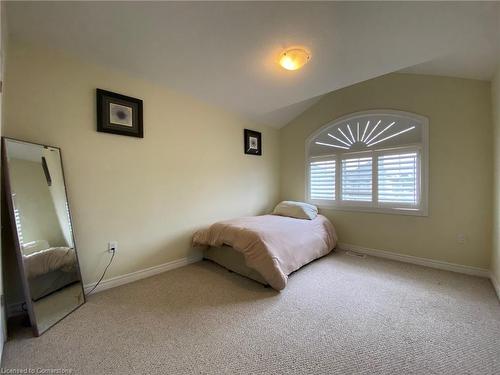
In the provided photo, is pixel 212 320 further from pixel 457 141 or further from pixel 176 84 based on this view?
pixel 457 141

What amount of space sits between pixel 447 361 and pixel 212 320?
160 centimetres

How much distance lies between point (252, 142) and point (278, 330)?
2961 mm

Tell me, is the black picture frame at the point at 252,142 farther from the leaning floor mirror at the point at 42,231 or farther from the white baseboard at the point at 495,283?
the white baseboard at the point at 495,283

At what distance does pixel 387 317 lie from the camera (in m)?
1.78

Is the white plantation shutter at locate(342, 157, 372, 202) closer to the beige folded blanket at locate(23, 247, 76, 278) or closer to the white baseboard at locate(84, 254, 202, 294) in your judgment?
the white baseboard at locate(84, 254, 202, 294)

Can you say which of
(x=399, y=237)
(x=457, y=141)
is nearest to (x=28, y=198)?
(x=399, y=237)

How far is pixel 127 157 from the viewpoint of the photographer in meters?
2.40

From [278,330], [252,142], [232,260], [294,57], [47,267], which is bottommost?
[278,330]

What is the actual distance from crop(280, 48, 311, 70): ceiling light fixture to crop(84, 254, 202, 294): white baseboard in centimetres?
271

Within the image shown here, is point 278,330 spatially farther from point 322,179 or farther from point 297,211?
point 322,179

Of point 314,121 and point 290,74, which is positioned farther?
point 314,121

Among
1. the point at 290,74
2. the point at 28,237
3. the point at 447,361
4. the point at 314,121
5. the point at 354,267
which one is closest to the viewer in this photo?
the point at 447,361

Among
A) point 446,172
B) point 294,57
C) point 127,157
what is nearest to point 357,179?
point 446,172

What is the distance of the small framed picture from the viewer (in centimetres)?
220
